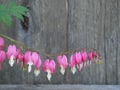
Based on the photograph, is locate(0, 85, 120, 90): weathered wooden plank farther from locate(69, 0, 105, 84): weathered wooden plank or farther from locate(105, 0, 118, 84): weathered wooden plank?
locate(69, 0, 105, 84): weathered wooden plank

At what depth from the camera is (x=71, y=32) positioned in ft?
7.97

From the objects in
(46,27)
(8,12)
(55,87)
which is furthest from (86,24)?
(8,12)

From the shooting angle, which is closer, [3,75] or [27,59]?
[27,59]

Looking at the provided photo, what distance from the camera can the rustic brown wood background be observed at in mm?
2412

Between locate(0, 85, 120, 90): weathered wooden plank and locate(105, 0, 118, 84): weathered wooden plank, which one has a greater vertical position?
locate(105, 0, 118, 84): weathered wooden plank

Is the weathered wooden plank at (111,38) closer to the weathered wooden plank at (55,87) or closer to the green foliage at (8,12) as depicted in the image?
the weathered wooden plank at (55,87)

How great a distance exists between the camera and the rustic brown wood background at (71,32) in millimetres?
2412

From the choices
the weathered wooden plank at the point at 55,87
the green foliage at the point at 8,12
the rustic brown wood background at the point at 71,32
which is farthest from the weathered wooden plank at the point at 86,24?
the green foliage at the point at 8,12

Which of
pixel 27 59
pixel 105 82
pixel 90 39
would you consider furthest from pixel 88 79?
pixel 27 59

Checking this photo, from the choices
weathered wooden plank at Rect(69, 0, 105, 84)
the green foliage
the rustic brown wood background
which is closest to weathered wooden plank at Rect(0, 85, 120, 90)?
the rustic brown wood background

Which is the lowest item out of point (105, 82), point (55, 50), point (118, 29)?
point (105, 82)

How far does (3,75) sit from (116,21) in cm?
86

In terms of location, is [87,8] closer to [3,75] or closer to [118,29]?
[118,29]

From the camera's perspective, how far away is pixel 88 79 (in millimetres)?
2486
